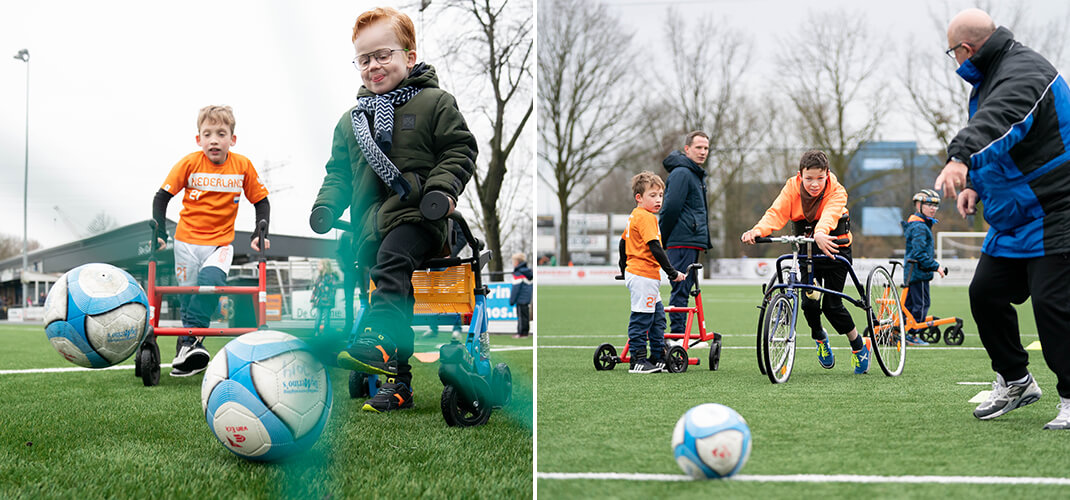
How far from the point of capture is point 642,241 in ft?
19.2

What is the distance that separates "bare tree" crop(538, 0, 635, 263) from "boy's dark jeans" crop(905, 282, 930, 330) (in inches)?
707

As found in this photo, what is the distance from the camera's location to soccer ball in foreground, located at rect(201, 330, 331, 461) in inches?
108

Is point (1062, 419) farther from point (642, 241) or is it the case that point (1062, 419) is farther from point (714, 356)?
point (642, 241)

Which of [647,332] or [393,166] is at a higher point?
[393,166]

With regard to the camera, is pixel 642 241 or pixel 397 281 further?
pixel 642 241

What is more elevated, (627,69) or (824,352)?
(627,69)

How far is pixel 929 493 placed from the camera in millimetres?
2297

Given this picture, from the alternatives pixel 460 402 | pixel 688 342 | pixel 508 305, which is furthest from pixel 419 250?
pixel 508 305

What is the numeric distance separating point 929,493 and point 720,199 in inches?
731

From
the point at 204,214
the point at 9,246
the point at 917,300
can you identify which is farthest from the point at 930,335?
the point at 9,246

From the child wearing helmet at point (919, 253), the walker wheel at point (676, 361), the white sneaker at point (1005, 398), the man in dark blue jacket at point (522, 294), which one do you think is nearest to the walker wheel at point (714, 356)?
the walker wheel at point (676, 361)

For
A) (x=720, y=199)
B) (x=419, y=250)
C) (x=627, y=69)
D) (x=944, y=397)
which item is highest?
(x=627, y=69)

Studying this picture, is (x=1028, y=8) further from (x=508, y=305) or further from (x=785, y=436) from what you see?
(x=785, y=436)

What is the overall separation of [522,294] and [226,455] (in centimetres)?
958
